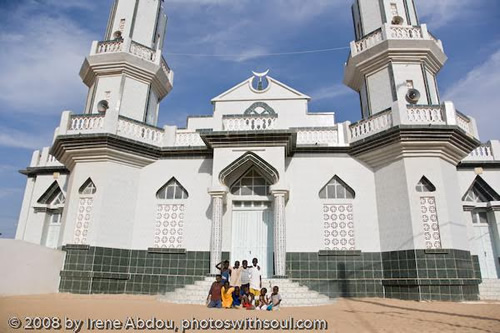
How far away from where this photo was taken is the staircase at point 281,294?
28.1 feet

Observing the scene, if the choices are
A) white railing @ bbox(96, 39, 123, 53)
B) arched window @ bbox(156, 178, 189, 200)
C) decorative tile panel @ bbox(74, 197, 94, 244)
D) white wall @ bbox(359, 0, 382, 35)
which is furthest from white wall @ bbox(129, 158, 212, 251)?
white wall @ bbox(359, 0, 382, 35)

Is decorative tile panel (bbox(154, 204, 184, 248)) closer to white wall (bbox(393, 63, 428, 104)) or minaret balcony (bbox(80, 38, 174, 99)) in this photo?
minaret balcony (bbox(80, 38, 174, 99))

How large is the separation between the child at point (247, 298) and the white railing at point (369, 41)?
34.9ft

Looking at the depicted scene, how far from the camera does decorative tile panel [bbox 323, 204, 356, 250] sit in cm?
1105

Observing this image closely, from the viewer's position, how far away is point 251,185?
12.0 metres

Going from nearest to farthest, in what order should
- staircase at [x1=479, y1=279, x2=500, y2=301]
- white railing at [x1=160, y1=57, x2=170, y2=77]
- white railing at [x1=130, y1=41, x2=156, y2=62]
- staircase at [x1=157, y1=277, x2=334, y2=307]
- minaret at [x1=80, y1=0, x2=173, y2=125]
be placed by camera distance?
staircase at [x1=157, y1=277, x2=334, y2=307] < staircase at [x1=479, y1=279, x2=500, y2=301] < minaret at [x1=80, y1=0, x2=173, y2=125] < white railing at [x1=130, y1=41, x2=156, y2=62] < white railing at [x1=160, y1=57, x2=170, y2=77]

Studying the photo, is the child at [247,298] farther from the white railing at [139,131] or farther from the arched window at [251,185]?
the white railing at [139,131]

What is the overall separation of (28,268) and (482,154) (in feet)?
56.4

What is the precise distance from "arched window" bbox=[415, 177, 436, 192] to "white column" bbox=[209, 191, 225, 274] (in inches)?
255

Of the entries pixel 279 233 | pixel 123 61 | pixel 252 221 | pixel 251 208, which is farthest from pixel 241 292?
pixel 123 61

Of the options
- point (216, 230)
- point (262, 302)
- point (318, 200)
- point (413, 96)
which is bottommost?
point (262, 302)

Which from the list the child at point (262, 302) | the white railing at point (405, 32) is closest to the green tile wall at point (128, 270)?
the child at point (262, 302)

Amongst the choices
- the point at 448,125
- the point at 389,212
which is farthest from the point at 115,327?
the point at 448,125

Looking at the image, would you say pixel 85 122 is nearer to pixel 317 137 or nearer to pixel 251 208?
pixel 251 208
